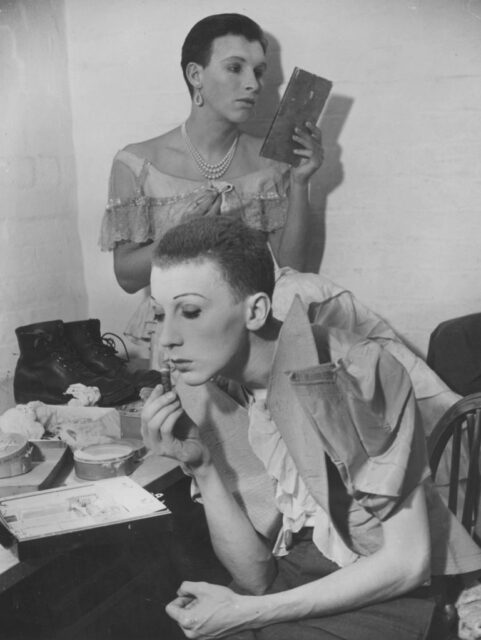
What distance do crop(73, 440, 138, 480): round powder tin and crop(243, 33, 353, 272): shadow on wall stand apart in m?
1.23

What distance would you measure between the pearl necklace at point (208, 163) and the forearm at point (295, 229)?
24 centimetres

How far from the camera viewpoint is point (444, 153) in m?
2.56

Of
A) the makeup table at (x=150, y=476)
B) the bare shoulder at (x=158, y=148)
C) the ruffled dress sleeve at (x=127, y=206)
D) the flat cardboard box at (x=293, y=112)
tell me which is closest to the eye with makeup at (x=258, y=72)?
the flat cardboard box at (x=293, y=112)

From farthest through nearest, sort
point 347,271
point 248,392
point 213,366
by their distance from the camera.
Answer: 1. point 347,271
2. point 248,392
3. point 213,366

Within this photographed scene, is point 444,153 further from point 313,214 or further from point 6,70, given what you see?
point 6,70

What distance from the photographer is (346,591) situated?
3.65 ft

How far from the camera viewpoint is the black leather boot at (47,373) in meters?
2.19

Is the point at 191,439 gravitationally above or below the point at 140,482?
above

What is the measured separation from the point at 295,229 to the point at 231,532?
1.41 metres

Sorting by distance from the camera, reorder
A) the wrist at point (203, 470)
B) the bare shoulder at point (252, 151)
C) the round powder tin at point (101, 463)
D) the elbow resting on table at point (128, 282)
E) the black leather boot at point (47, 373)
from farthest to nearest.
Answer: the bare shoulder at point (252, 151)
the elbow resting on table at point (128, 282)
the black leather boot at point (47, 373)
the round powder tin at point (101, 463)
the wrist at point (203, 470)

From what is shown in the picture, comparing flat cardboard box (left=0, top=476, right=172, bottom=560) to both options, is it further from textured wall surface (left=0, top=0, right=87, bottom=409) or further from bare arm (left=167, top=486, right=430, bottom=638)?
textured wall surface (left=0, top=0, right=87, bottom=409)

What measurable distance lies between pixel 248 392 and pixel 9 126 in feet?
5.54

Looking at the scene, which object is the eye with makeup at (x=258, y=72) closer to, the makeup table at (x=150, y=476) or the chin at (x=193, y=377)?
the makeup table at (x=150, y=476)

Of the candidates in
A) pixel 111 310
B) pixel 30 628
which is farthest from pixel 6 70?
pixel 30 628
